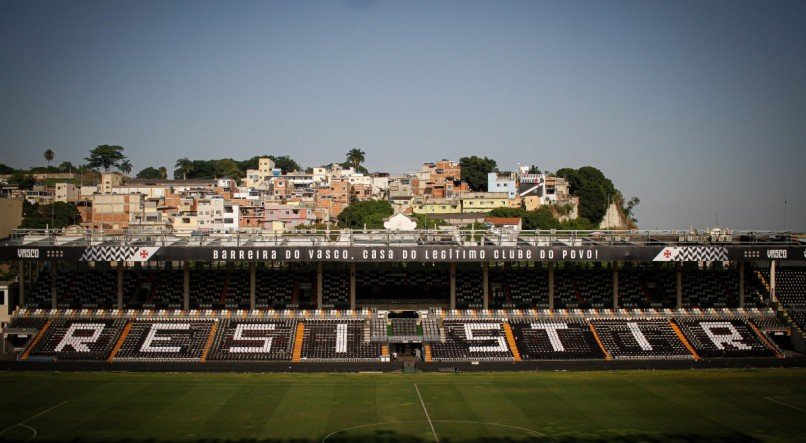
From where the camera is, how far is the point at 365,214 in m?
126

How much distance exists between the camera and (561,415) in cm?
3456

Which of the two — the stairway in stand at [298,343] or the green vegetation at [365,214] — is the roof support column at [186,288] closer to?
the stairway in stand at [298,343]

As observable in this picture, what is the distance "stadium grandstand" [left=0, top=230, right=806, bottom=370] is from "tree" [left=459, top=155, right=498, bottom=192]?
10718 centimetres

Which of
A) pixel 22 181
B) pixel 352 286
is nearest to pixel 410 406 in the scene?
pixel 352 286

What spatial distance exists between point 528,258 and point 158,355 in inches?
910

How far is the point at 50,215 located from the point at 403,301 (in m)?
85.1

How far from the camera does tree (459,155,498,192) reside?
534 ft

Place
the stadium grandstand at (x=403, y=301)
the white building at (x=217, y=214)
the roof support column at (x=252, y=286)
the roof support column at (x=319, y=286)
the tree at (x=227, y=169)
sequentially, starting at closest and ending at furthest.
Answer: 1. the stadium grandstand at (x=403, y=301)
2. the roof support column at (x=252, y=286)
3. the roof support column at (x=319, y=286)
4. the white building at (x=217, y=214)
5. the tree at (x=227, y=169)

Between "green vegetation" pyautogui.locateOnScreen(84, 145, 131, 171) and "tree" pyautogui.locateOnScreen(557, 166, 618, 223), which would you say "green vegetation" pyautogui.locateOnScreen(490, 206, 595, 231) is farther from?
"green vegetation" pyautogui.locateOnScreen(84, 145, 131, 171)

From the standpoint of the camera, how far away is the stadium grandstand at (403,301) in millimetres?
46344

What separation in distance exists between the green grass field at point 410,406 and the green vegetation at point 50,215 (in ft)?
250

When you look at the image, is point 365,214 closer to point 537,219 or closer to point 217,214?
point 217,214

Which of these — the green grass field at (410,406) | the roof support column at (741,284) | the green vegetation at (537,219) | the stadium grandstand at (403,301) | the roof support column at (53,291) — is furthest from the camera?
the green vegetation at (537,219)

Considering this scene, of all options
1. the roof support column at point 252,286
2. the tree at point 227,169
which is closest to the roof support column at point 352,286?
the roof support column at point 252,286
